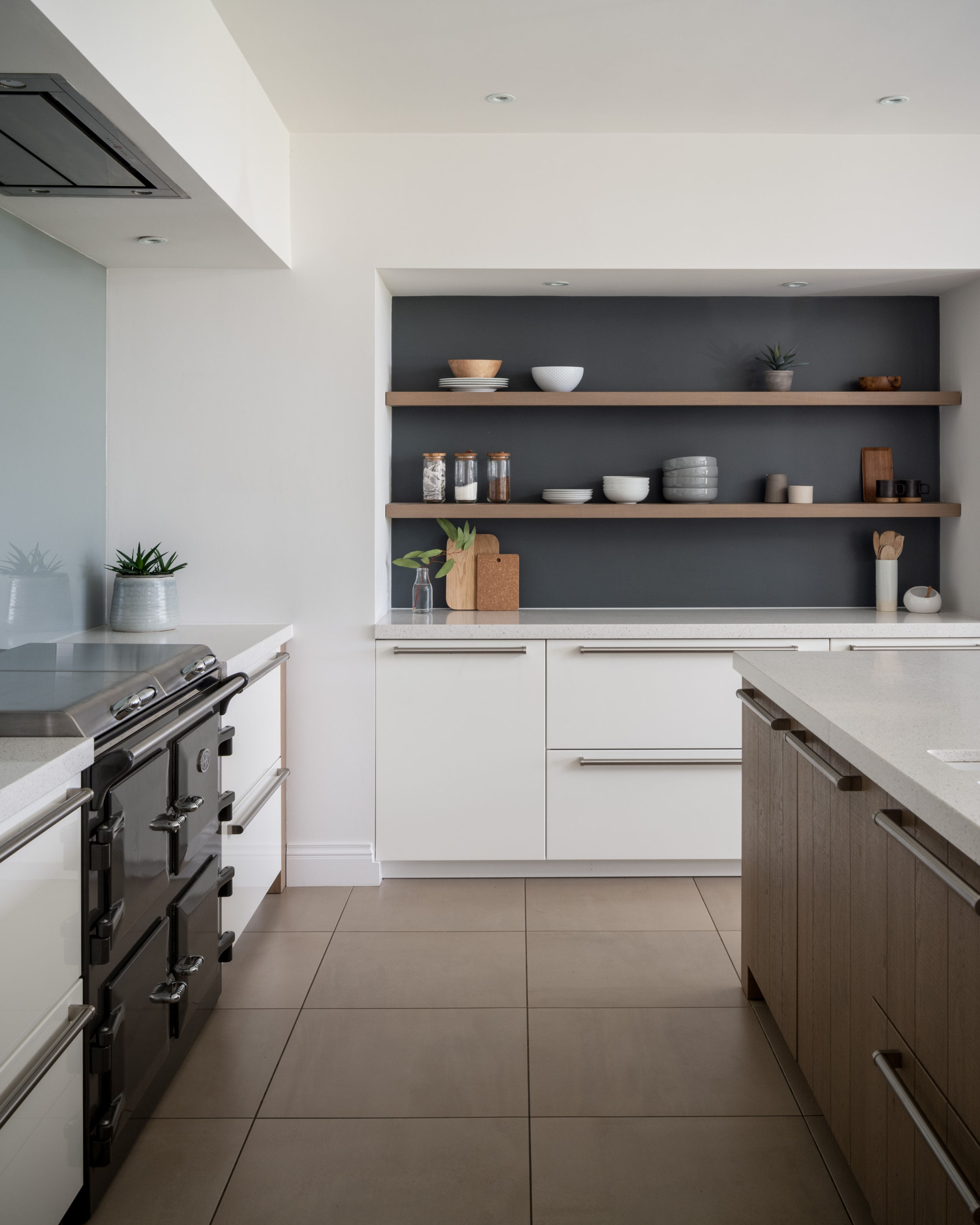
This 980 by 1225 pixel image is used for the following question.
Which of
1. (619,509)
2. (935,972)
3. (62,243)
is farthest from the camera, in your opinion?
(619,509)

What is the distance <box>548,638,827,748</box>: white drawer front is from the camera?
339 centimetres

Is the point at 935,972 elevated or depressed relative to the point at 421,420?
depressed

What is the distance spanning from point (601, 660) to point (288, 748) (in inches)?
45.0

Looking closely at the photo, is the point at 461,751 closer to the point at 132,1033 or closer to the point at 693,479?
the point at 693,479

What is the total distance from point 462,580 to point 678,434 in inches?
41.1

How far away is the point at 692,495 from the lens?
3744mm

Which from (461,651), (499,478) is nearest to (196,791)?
(461,651)

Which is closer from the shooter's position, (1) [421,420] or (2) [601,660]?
(2) [601,660]

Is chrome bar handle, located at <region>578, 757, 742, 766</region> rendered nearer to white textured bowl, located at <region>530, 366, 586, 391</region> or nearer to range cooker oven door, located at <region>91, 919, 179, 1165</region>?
white textured bowl, located at <region>530, 366, 586, 391</region>

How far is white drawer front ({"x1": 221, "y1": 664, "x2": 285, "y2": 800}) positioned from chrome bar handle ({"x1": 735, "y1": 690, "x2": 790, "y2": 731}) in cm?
135

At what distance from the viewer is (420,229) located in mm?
3373

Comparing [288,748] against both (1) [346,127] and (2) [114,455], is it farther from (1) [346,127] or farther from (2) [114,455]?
(1) [346,127]

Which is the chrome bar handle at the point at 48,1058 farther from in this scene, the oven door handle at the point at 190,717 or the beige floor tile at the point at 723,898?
the beige floor tile at the point at 723,898

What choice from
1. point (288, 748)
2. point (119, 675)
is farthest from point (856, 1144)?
point (288, 748)
